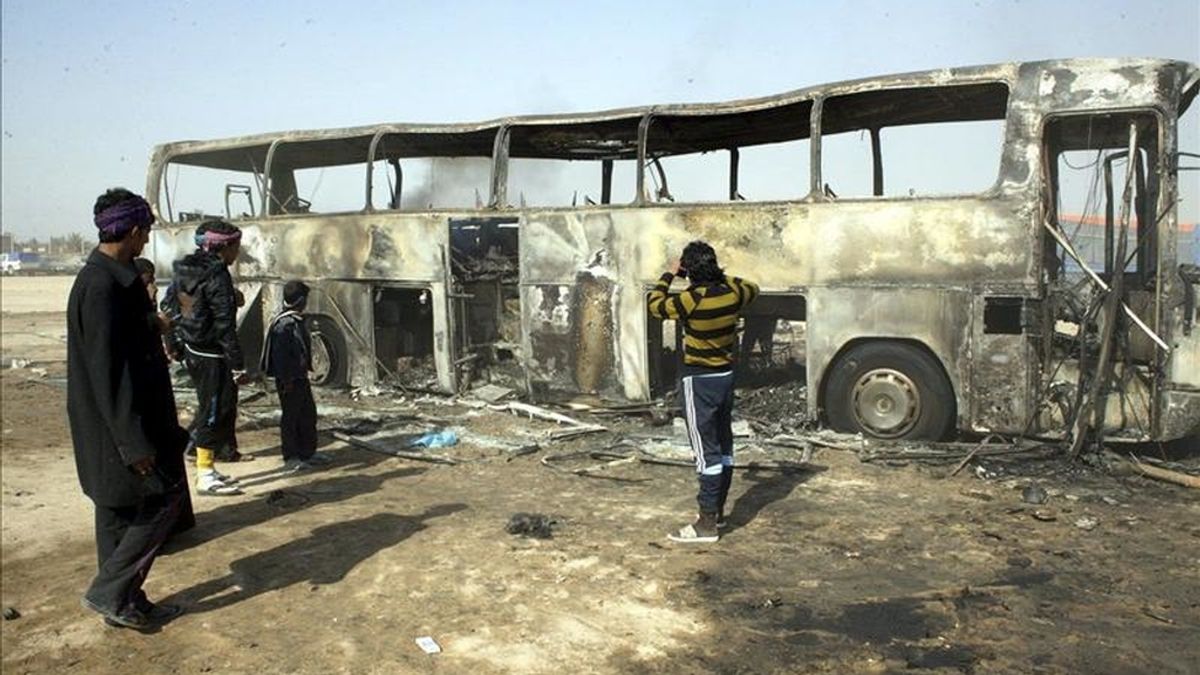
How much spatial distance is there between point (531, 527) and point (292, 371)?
2.72 m

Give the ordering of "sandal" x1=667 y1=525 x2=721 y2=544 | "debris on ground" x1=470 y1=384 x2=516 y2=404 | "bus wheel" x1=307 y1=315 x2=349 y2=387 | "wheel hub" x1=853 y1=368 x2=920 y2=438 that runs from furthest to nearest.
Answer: "bus wheel" x1=307 y1=315 x2=349 y2=387 → "debris on ground" x1=470 y1=384 x2=516 y2=404 → "wheel hub" x1=853 y1=368 x2=920 y2=438 → "sandal" x1=667 y1=525 x2=721 y2=544

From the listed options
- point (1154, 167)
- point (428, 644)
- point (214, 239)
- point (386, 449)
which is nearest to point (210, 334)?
point (214, 239)

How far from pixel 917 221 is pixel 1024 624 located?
3.98 m

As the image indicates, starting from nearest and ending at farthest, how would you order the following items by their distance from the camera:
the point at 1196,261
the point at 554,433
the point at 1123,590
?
the point at 1123,590, the point at 1196,261, the point at 554,433

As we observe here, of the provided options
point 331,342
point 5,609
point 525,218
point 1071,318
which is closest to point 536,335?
point 525,218

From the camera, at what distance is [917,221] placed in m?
7.05

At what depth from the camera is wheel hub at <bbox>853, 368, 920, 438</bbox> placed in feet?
23.8

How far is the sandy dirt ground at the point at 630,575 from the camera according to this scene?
11.8ft

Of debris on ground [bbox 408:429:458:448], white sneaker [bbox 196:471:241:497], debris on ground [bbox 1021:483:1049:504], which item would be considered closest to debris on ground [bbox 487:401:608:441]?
debris on ground [bbox 408:429:458:448]

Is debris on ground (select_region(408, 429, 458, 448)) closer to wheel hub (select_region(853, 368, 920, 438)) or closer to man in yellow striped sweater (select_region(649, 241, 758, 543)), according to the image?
man in yellow striped sweater (select_region(649, 241, 758, 543))

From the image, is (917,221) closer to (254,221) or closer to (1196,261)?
(1196,261)

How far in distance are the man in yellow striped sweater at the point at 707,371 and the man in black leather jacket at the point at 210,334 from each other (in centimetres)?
322

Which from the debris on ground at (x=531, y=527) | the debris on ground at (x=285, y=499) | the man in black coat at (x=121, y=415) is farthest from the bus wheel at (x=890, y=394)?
the man in black coat at (x=121, y=415)

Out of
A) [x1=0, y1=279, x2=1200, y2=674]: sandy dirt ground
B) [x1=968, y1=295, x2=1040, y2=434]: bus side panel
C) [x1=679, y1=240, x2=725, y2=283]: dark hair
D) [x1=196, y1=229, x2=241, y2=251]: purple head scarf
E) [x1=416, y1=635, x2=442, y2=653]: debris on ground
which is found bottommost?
[x1=0, y1=279, x2=1200, y2=674]: sandy dirt ground
